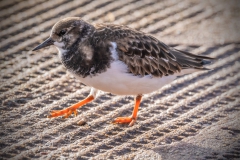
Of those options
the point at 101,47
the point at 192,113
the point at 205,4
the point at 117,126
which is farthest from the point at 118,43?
the point at 205,4

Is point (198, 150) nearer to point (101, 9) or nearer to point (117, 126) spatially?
point (117, 126)

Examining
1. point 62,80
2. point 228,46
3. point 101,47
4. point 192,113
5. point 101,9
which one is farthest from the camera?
point 101,9

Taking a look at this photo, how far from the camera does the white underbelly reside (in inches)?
108

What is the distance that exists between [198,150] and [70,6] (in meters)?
2.37

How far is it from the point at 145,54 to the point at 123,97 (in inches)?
24.0

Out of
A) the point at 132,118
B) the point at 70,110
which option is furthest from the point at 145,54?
the point at 70,110

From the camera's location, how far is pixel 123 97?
11.4ft

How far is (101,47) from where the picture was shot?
8.95ft

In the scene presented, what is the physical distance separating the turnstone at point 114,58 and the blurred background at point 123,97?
19 cm

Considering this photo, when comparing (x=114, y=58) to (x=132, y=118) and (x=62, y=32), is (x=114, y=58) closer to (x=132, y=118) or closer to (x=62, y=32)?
(x=62, y=32)

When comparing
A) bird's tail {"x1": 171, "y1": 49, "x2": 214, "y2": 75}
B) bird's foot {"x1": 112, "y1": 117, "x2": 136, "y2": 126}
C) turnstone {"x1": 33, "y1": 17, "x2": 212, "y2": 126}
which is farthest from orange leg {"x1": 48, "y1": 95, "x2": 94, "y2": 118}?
bird's tail {"x1": 171, "y1": 49, "x2": 214, "y2": 75}

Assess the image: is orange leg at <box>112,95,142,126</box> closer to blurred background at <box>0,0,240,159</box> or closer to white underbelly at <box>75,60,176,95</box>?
blurred background at <box>0,0,240,159</box>

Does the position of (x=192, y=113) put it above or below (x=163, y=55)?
below

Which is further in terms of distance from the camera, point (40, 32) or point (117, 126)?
point (40, 32)
